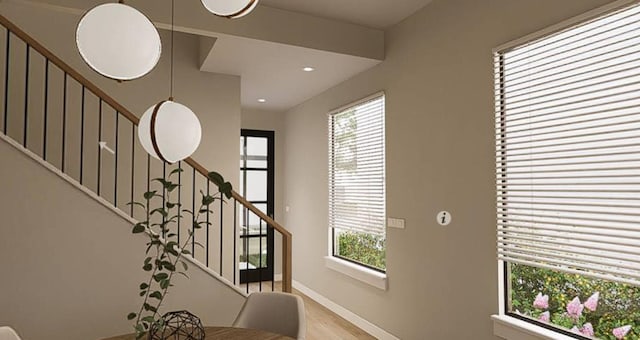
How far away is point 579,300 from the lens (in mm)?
2316

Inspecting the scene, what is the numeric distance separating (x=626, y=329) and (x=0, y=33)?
17.0 ft

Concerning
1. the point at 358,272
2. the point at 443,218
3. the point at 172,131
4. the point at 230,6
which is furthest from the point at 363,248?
the point at 230,6

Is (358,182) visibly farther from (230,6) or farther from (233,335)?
(230,6)

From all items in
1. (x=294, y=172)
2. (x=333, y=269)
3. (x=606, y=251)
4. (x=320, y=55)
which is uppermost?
(x=320, y=55)

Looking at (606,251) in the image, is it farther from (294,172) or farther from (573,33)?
(294,172)

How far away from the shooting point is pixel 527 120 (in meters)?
2.57

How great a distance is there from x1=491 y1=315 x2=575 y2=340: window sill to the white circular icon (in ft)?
2.47

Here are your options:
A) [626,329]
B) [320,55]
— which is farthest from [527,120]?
[320,55]

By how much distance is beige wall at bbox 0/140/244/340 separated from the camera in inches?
107

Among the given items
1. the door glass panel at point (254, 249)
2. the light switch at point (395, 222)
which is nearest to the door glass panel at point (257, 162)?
the door glass panel at point (254, 249)

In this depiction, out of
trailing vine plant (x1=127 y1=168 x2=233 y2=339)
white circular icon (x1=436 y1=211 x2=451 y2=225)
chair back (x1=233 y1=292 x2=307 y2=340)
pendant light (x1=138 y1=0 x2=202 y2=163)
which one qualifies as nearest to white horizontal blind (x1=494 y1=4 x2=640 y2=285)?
white circular icon (x1=436 y1=211 x2=451 y2=225)

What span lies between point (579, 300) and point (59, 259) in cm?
327

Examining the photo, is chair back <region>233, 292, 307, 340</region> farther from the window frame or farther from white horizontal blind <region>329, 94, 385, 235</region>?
white horizontal blind <region>329, 94, 385, 235</region>

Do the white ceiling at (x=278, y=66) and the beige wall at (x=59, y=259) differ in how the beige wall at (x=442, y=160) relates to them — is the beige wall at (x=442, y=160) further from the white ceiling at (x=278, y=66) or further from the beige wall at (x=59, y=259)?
the beige wall at (x=59, y=259)
